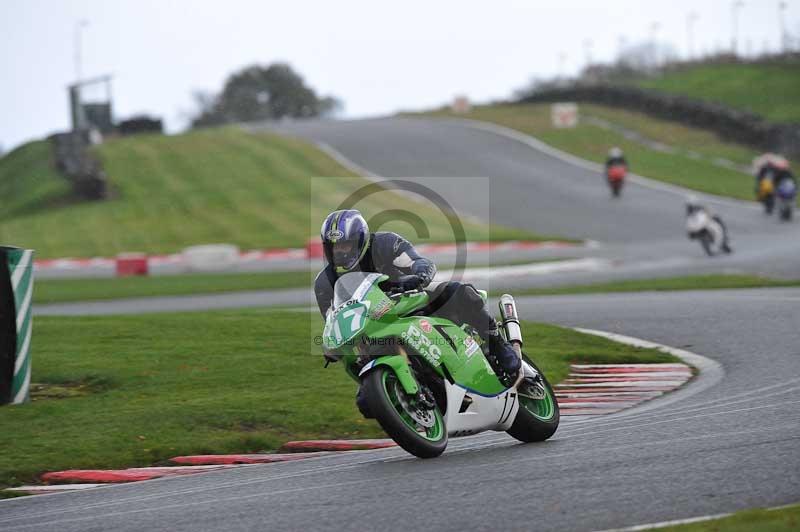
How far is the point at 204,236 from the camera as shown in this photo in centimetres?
3438

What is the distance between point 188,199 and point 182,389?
98.6 feet

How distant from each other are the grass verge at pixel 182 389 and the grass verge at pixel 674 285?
203 inches

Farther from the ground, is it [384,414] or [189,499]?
[384,414]

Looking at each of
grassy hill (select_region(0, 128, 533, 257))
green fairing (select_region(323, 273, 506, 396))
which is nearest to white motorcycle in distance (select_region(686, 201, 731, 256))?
grassy hill (select_region(0, 128, 533, 257))

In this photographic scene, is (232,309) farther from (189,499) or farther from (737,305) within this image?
(189,499)

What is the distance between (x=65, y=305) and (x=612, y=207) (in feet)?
60.4

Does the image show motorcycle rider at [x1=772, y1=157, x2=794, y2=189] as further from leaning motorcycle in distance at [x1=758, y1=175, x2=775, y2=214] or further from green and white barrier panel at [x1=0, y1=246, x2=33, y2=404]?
green and white barrier panel at [x1=0, y1=246, x2=33, y2=404]

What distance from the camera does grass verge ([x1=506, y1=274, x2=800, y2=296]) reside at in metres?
18.5

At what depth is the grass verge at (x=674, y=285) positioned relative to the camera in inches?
728

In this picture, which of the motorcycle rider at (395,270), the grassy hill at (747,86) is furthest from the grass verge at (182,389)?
the grassy hill at (747,86)

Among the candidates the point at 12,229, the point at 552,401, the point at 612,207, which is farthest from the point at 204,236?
the point at 552,401

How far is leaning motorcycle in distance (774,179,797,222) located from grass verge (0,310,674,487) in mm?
19009

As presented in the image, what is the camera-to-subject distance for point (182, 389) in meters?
10.7

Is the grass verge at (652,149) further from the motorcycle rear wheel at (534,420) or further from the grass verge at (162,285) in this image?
the motorcycle rear wheel at (534,420)
